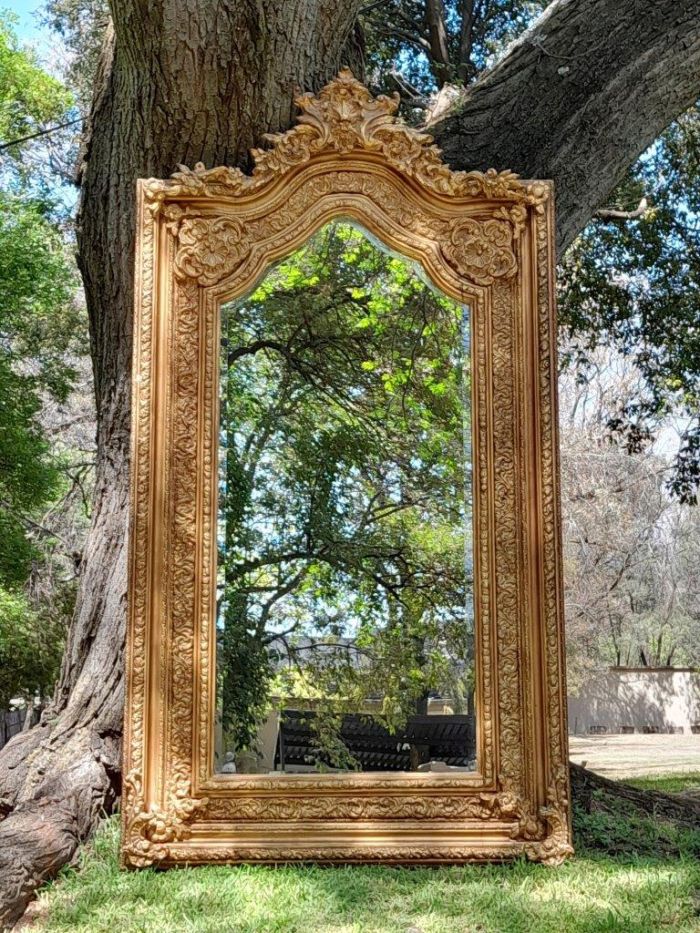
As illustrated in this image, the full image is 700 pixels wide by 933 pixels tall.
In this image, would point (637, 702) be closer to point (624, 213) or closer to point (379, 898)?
point (624, 213)

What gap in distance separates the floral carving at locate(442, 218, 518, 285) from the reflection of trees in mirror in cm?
16

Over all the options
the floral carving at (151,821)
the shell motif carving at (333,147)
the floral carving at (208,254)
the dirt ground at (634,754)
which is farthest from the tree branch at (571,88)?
the dirt ground at (634,754)

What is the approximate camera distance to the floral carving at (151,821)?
12.0ft

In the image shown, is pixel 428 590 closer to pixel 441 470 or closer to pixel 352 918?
pixel 441 470

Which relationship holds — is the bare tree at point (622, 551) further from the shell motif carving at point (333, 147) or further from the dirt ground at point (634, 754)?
the shell motif carving at point (333, 147)

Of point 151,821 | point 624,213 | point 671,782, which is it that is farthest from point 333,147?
point 671,782

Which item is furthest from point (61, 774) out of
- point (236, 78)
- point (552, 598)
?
point (236, 78)

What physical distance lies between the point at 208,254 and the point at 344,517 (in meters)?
1.21

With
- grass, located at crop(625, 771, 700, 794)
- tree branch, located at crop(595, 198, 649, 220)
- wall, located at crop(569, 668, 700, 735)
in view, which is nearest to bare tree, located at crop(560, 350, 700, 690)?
wall, located at crop(569, 668, 700, 735)

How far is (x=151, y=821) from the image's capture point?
3662mm

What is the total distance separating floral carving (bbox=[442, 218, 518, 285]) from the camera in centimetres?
406

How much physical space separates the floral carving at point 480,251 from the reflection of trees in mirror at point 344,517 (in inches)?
6.3

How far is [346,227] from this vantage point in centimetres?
405

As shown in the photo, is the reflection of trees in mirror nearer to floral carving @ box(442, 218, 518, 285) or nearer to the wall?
floral carving @ box(442, 218, 518, 285)
